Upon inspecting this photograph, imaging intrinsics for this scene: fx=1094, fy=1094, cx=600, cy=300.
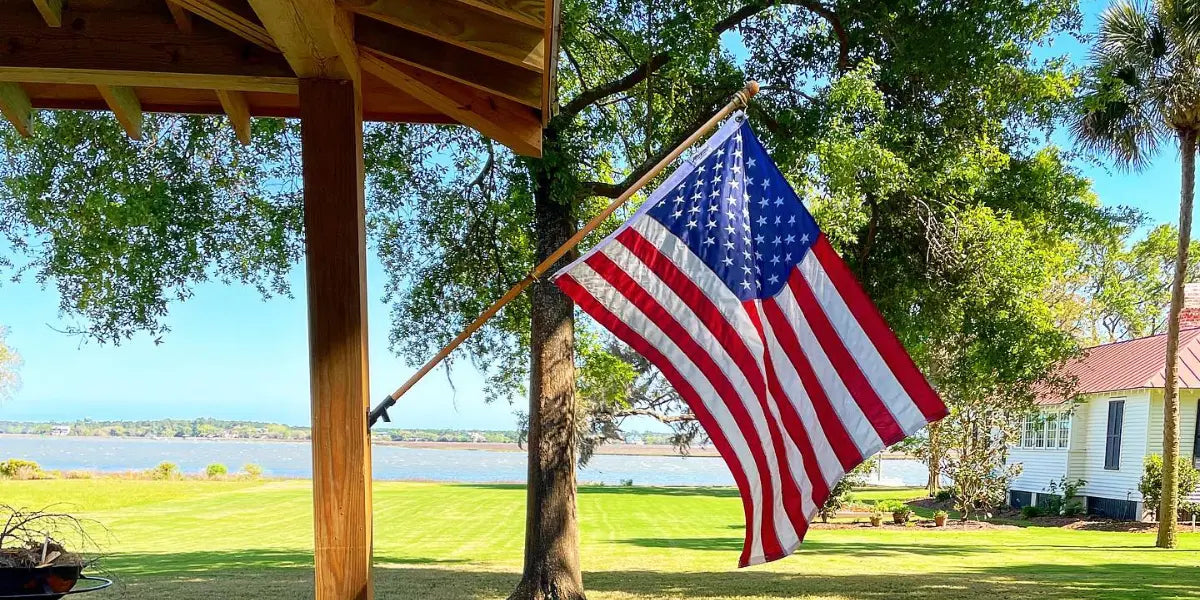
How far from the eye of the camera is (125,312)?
531 inches

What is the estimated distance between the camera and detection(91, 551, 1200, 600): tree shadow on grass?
11.9 m

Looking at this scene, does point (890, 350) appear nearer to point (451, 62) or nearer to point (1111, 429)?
point (451, 62)

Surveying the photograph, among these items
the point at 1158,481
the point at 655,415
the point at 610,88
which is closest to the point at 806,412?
the point at 610,88

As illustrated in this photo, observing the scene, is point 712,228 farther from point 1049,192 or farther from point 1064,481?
point 1064,481

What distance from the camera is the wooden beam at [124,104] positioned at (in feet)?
15.8

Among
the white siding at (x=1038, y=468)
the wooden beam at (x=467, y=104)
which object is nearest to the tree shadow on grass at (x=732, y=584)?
the wooden beam at (x=467, y=104)

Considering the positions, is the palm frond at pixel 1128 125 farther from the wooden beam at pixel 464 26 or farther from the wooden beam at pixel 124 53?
the wooden beam at pixel 124 53

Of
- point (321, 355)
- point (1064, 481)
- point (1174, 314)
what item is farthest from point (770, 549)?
point (1064, 481)

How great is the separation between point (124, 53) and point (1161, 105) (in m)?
20.1

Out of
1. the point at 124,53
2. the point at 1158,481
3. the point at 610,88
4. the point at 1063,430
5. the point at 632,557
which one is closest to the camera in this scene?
the point at 124,53

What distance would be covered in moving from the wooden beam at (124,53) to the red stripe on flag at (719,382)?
1655 millimetres

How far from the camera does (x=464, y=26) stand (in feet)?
13.4

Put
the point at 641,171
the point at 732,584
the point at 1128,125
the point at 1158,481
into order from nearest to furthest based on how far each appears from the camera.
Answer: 1. the point at 641,171
2. the point at 732,584
3. the point at 1128,125
4. the point at 1158,481

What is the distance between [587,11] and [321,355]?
796 centimetres
